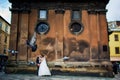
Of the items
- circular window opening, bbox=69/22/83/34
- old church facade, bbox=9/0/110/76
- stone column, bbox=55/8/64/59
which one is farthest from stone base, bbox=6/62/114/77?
circular window opening, bbox=69/22/83/34

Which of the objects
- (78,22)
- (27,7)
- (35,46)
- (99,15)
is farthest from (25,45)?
(99,15)

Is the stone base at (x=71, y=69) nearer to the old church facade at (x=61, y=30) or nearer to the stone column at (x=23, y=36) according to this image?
the old church facade at (x=61, y=30)

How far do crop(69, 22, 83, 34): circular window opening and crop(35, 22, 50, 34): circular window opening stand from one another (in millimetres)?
2468

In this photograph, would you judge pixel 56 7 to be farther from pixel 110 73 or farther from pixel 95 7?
pixel 110 73

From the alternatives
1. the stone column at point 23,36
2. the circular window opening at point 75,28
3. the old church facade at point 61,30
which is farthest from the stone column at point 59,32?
the stone column at point 23,36

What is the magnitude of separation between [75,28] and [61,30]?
4.85ft

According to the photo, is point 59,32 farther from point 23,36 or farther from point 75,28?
point 23,36

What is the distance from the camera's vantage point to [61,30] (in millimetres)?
21812

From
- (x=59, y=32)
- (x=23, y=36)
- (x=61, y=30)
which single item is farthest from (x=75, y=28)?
(x=23, y=36)

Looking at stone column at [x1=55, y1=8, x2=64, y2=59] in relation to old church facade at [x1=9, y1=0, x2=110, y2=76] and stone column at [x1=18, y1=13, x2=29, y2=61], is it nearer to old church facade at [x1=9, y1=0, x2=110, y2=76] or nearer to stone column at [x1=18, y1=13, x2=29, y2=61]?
old church facade at [x1=9, y1=0, x2=110, y2=76]

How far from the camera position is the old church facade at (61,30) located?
21.3 meters

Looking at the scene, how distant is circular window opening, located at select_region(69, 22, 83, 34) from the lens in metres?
22.0

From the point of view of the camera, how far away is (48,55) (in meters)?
21.5

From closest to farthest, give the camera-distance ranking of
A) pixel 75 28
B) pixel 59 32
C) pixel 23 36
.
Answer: pixel 23 36, pixel 59 32, pixel 75 28
